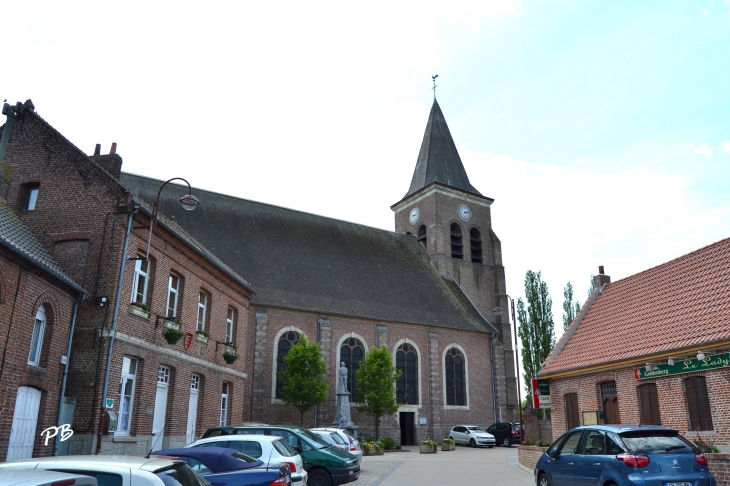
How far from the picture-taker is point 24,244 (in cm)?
1389

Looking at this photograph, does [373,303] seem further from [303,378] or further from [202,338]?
[202,338]

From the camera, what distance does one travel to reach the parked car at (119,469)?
4656 millimetres

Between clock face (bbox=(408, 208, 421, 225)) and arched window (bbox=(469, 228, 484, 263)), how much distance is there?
13.4 feet

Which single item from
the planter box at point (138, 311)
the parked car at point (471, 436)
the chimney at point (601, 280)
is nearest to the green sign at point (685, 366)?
the chimney at point (601, 280)

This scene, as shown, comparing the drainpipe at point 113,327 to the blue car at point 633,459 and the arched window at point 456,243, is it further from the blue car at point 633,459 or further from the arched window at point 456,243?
the arched window at point 456,243

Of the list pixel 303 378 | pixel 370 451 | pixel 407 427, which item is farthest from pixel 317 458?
pixel 407 427

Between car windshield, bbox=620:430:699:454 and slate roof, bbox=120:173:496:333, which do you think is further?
slate roof, bbox=120:173:496:333

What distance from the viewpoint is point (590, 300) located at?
22.8m

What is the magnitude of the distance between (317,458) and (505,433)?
2335 cm

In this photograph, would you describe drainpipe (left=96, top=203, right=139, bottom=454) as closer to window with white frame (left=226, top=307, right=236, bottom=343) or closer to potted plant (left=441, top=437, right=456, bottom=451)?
window with white frame (left=226, top=307, right=236, bottom=343)

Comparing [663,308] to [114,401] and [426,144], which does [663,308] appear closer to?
[114,401]

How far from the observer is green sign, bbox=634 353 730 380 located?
46.7 feet

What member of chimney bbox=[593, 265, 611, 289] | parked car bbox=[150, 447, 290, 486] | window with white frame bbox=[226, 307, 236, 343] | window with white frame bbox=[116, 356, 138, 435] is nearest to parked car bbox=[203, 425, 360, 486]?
parked car bbox=[150, 447, 290, 486]

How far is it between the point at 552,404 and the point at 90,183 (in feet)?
53.4
